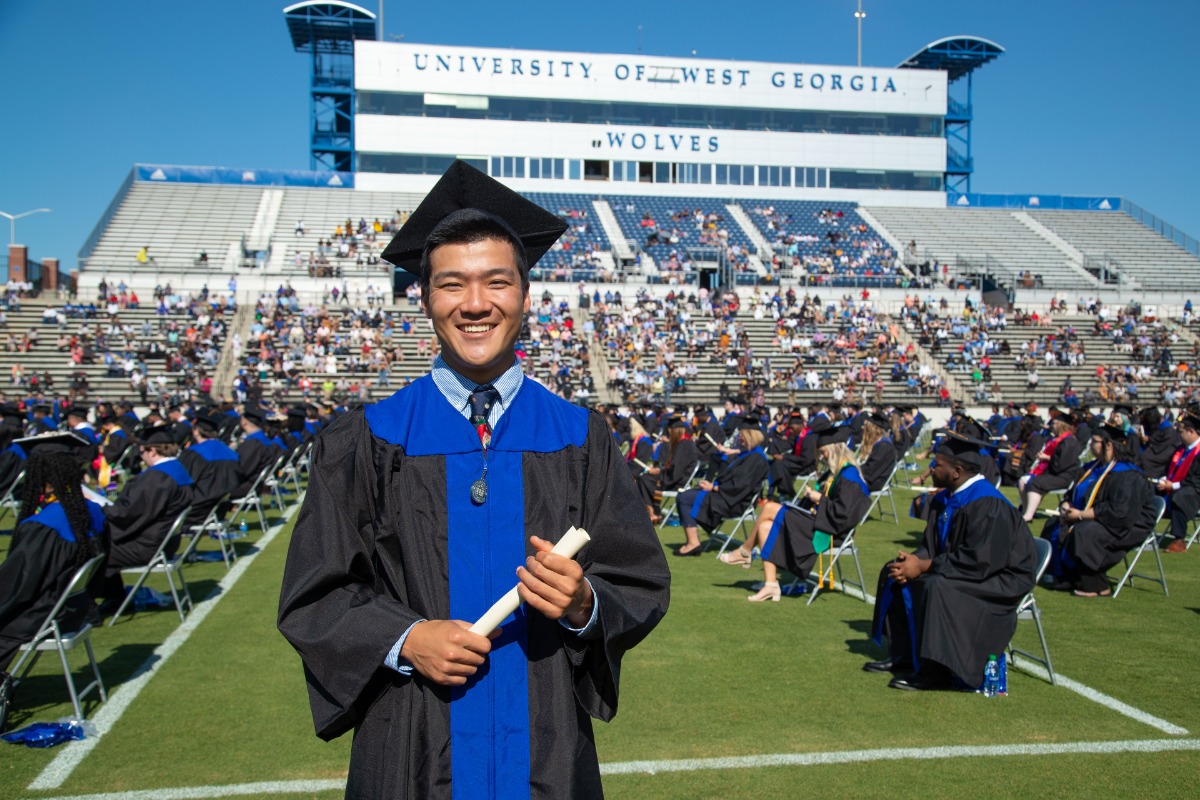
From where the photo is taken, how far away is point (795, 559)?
8.66 m

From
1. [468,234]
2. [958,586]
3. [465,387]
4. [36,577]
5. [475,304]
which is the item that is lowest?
[958,586]

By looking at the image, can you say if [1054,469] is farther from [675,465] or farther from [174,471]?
[174,471]

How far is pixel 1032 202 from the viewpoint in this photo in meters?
48.9

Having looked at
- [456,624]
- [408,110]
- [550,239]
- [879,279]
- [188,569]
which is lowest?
[188,569]

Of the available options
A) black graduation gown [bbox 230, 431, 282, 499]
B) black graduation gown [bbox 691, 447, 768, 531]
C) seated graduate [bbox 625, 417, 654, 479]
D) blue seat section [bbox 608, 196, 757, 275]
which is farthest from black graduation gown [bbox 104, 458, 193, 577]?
blue seat section [bbox 608, 196, 757, 275]

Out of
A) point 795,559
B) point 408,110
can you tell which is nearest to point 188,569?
point 795,559

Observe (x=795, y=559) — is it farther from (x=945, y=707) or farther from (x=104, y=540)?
(x=104, y=540)

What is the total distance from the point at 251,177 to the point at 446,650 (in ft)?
151

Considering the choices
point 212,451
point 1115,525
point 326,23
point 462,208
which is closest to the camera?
point 462,208

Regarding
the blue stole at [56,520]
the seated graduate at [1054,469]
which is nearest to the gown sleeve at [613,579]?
the blue stole at [56,520]

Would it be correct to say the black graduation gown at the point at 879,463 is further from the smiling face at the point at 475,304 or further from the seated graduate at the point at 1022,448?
the smiling face at the point at 475,304

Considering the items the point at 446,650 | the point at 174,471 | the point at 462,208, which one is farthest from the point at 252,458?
the point at 446,650

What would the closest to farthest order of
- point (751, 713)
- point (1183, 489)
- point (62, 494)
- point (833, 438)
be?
point (751, 713) → point (62, 494) → point (833, 438) → point (1183, 489)

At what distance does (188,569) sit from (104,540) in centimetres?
432
